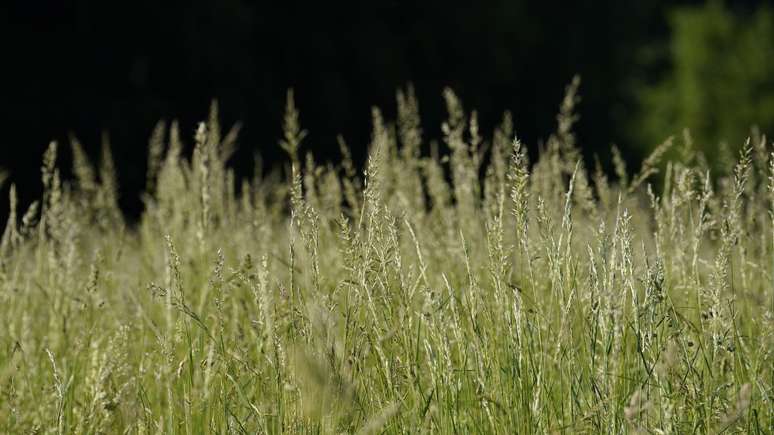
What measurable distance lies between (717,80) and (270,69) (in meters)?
14.8

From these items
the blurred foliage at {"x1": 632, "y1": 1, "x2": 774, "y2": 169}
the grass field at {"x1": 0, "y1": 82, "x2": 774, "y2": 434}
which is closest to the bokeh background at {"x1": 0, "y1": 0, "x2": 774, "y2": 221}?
the blurred foliage at {"x1": 632, "y1": 1, "x2": 774, "y2": 169}

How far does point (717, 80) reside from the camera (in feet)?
86.0

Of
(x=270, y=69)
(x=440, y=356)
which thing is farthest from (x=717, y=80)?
(x=440, y=356)

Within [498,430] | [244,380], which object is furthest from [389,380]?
[244,380]

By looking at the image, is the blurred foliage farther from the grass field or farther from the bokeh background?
the grass field

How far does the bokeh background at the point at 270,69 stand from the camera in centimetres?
1420

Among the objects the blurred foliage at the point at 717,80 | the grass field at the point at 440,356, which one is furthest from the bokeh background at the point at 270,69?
the grass field at the point at 440,356

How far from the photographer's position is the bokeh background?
46.6 ft

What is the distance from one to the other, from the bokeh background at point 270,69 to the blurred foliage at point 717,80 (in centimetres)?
271

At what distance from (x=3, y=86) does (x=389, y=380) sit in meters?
13.3

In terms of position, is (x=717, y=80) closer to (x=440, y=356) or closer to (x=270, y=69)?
(x=270, y=69)

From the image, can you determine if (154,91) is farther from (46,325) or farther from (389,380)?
(389,380)

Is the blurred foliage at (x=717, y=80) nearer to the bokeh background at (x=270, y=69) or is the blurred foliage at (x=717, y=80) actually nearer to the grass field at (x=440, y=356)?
the bokeh background at (x=270, y=69)

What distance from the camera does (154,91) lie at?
49.5 feet
